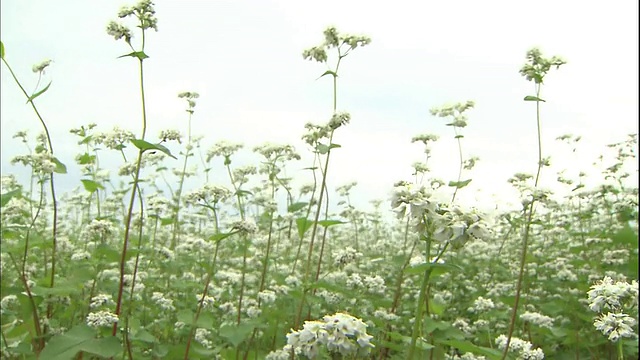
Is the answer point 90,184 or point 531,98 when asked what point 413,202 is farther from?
point 90,184

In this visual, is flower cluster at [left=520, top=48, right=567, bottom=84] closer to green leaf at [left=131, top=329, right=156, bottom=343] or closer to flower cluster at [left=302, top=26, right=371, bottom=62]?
flower cluster at [left=302, top=26, right=371, bottom=62]

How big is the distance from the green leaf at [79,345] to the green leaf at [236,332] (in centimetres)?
80

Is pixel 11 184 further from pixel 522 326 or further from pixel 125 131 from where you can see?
pixel 522 326

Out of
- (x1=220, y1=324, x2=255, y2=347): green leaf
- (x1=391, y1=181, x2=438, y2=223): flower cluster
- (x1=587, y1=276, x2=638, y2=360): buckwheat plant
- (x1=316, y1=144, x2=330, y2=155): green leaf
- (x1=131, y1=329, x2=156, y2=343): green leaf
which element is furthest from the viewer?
(x1=316, y1=144, x2=330, y2=155): green leaf

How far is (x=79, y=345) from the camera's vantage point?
137 inches

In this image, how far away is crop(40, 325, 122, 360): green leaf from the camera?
3.38m

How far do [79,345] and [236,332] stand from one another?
3.61 feet

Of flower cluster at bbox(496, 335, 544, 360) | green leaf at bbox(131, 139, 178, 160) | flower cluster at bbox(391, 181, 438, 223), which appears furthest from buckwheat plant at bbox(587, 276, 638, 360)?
green leaf at bbox(131, 139, 178, 160)

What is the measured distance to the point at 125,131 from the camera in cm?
489

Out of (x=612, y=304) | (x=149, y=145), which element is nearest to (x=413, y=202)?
(x=612, y=304)

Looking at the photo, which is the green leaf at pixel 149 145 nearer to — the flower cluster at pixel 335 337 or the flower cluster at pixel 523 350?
the flower cluster at pixel 335 337

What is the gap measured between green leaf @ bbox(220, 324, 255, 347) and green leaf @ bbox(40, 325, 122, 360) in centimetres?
80

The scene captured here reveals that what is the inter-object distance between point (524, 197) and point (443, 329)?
5.26 ft

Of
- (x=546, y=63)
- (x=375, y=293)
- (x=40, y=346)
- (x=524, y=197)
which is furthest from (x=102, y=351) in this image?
(x=546, y=63)
